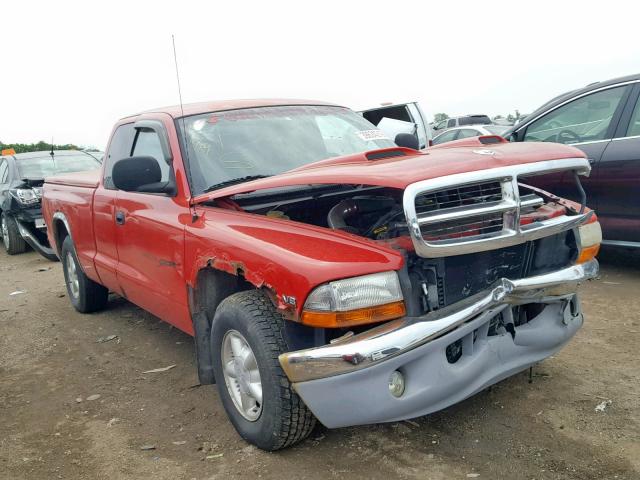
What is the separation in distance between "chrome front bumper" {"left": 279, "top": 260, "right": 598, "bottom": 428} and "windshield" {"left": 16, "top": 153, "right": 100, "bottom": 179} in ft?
28.5

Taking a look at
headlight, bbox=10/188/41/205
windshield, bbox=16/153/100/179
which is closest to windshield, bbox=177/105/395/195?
headlight, bbox=10/188/41/205

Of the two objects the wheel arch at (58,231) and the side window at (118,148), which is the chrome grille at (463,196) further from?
the wheel arch at (58,231)

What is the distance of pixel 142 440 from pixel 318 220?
1.51 meters

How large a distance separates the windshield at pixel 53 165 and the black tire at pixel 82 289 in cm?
459

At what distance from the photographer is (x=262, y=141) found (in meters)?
3.85

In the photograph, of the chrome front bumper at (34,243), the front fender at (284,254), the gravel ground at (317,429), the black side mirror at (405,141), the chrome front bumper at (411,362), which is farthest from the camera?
the chrome front bumper at (34,243)

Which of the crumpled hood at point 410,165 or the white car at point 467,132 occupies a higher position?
the crumpled hood at point 410,165

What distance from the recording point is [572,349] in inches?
156

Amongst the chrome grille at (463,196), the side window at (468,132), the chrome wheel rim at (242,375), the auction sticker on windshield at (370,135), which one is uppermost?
the auction sticker on windshield at (370,135)

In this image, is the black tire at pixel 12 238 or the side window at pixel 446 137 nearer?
the black tire at pixel 12 238

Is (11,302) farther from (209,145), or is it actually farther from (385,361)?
(385,361)

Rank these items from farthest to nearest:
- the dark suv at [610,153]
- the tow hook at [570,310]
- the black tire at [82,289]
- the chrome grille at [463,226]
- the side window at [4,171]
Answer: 1. the side window at [4,171]
2. the black tire at [82,289]
3. the dark suv at [610,153]
4. the tow hook at [570,310]
5. the chrome grille at [463,226]

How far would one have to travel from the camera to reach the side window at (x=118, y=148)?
184 inches

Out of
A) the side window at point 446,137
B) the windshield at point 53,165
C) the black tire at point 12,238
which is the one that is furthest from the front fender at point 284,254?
the side window at point 446,137
